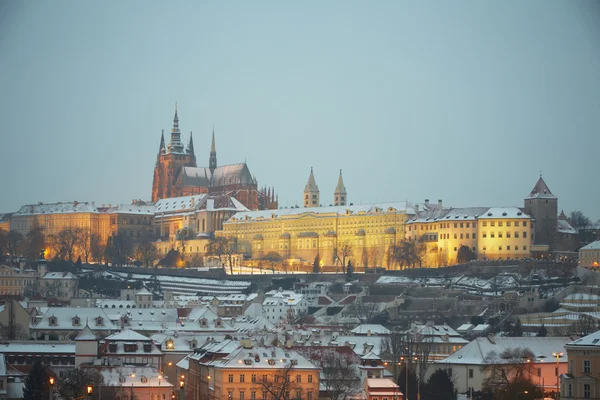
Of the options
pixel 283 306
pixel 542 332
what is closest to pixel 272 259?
pixel 283 306

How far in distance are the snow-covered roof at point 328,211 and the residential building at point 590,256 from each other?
3186 centimetres

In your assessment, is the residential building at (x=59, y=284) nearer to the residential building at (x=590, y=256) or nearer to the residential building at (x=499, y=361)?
the residential building at (x=590, y=256)

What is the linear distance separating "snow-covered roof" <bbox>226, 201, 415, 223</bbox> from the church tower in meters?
17.3

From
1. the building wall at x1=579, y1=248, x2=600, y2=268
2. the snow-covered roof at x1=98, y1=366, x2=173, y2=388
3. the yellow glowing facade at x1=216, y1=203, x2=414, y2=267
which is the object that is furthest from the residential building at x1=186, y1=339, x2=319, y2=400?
the yellow glowing facade at x1=216, y1=203, x2=414, y2=267

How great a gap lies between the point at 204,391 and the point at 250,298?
65.2 meters

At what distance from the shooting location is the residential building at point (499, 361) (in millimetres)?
70188

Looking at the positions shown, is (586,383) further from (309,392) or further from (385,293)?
(385,293)

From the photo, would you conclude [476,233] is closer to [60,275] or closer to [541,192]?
[541,192]

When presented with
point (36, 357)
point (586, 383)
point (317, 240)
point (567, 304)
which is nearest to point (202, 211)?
point (317, 240)

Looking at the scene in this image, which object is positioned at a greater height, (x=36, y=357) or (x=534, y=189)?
(x=534, y=189)

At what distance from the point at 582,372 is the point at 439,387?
10.1 m

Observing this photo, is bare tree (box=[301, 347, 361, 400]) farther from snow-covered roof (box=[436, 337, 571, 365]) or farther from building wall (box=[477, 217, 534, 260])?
building wall (box=[477, 217, 534, 260])

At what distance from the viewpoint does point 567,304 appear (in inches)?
4648

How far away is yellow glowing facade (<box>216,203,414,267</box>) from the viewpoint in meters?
172
